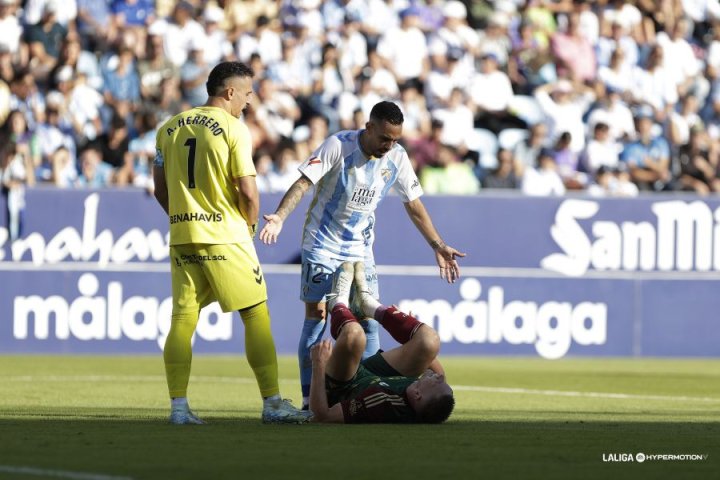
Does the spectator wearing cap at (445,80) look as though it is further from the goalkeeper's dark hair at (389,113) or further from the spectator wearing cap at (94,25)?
the goalkeeper's dark hair at (389,113)

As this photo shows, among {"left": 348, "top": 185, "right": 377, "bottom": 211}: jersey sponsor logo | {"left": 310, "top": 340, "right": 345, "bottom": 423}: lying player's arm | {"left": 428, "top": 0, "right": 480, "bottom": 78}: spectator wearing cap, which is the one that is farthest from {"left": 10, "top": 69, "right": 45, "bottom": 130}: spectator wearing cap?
{"left": 310, "top": 340, "right": 345, "bottom": 423}: lying player's arm

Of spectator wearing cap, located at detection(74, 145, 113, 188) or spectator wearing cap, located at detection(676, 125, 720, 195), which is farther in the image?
spectator wearing cap, located at detection(676, 125, 720, 195)

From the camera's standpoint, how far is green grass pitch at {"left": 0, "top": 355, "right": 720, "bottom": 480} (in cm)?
723

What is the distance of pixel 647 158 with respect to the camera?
22594 millimetres

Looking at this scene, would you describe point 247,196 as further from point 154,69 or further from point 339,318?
point 154,69

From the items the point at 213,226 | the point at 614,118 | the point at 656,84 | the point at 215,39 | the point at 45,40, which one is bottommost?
the point at 213,226

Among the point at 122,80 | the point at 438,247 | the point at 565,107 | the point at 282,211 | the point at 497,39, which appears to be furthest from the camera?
the point at 497,39

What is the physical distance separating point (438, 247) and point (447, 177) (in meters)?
10.0

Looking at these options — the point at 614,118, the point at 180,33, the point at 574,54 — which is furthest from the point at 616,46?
the point at 180,33

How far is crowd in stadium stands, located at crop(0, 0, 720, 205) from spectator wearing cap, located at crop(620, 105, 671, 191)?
0.08ft

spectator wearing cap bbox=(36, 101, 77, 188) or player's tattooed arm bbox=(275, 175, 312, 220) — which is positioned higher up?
spectator wearing cap bbox=(36, 101, 77, 188)

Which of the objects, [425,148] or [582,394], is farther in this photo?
[425,148]

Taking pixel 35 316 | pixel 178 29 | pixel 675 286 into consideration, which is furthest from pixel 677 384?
pixel 178 29

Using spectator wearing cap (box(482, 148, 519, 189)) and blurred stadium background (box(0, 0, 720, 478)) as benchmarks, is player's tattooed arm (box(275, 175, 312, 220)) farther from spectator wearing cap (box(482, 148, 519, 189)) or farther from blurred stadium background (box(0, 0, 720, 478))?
spectator wearing cap (box(482, 148, 519, 189))
